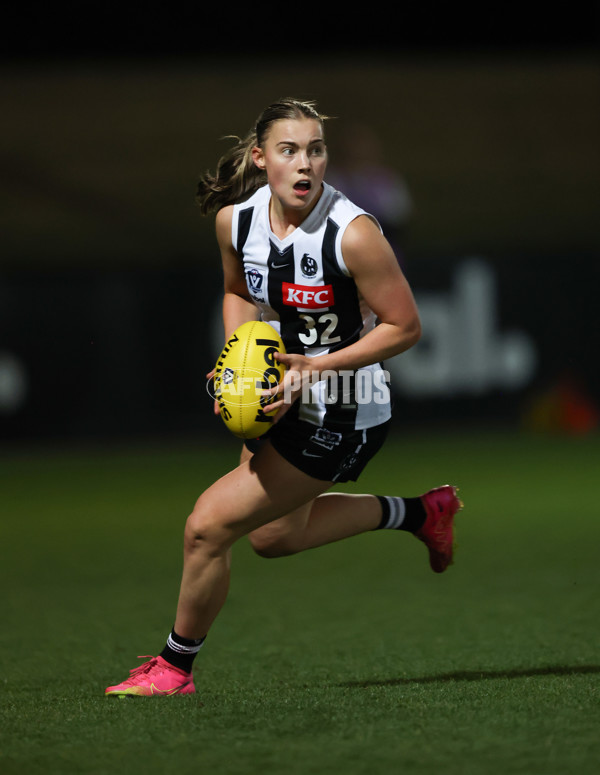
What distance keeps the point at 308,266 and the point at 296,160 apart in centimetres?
34

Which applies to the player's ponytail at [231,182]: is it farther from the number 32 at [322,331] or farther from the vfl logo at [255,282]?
the number 32 at [322,331]

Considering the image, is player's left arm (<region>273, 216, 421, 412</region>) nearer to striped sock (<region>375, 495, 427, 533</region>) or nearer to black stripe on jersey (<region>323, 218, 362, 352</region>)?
black stripe on jersey (<region>323, 218, 362, 352</region>)

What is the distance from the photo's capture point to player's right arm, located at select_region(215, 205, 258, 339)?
4.27 m

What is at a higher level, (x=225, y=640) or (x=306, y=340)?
(x=306, y=340)

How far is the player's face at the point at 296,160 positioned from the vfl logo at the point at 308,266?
17 cm

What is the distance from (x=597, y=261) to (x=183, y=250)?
6043 mm

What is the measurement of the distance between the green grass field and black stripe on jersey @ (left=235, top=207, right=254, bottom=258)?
1.51 m

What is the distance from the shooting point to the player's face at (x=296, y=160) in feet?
12.9

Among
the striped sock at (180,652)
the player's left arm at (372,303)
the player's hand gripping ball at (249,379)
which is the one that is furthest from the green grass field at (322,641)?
the player's left arm at (372,303)

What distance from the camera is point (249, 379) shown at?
3879 mm

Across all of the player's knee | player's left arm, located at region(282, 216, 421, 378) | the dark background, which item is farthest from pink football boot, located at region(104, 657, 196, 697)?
the dark background

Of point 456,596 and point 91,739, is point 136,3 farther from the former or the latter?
point 91,739

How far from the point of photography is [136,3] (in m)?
20.0

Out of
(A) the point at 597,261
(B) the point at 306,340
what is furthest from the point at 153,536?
(A) the point at 597,261
